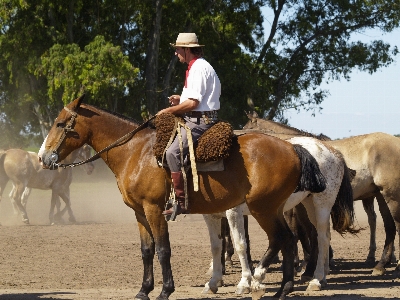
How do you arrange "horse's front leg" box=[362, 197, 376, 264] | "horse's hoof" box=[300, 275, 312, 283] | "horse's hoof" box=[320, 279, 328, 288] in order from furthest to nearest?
1. "horse's front leg" box=[362, 197, 376, 264]
2. "horse's hoof" box=[300, 275, 312, 283]
3. "horse's hoof" box=[320, 279, 328, 288]

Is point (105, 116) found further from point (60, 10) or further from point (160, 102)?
point (160, 102)

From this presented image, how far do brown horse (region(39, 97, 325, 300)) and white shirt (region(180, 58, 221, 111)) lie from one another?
21.0 inches

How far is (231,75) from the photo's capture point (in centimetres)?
3322

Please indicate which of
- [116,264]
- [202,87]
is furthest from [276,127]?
[202,87]

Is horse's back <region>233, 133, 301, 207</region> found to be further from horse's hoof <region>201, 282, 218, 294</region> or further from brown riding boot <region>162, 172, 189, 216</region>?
horse's hoof <region>201, 282, 218, 294</region>

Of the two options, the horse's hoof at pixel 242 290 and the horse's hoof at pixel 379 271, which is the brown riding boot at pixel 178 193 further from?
the horse's hoof at pixel 379 271

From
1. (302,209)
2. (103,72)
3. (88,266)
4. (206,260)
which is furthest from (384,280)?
(103,72)

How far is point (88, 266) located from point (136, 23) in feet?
68.5

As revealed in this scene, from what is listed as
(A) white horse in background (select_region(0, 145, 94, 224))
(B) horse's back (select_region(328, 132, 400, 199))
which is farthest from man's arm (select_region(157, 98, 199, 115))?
(A) white horse in background (select_region(0, 145, 94, 224))

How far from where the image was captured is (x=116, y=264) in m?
12.9

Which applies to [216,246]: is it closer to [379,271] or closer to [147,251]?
[147,251]

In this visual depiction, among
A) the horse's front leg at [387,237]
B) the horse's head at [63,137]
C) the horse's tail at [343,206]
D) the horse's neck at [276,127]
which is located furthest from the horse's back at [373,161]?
the horse's head at [63,137]

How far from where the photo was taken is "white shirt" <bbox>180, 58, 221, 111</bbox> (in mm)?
8773

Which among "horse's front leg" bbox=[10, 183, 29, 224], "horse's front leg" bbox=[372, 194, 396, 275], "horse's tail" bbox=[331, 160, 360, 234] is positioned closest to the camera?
"horse's tail" bbox=[331, 160, 360, 234]
